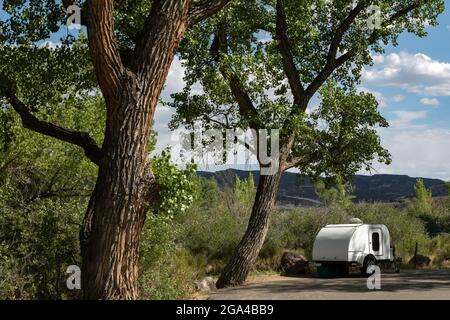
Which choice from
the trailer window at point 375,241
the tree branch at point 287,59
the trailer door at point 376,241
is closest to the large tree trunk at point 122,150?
the tree branch at point 287,59

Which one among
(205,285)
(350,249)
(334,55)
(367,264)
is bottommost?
(205,285)

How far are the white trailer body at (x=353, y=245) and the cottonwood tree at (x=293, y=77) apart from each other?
2.40 metres

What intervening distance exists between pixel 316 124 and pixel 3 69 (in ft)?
44.4

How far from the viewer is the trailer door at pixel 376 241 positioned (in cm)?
2408

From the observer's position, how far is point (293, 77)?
850 inches

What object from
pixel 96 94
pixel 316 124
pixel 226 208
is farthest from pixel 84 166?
pixel 226 208

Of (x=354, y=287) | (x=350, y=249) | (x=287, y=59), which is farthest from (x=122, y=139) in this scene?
(x=350, y=249)

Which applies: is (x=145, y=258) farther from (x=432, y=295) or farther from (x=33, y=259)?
(x=432, y=295)

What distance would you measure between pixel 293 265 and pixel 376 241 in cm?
406

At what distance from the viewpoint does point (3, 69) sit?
42.7ft

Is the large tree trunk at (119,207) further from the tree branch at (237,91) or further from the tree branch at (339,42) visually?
the tree branch at (339,42)

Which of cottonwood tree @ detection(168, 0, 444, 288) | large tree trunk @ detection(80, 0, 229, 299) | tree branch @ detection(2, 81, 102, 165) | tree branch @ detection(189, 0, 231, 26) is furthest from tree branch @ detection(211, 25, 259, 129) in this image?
large tree trunk @ detection(80, 0, 229, 299)

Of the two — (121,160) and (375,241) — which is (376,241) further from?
(121,160)

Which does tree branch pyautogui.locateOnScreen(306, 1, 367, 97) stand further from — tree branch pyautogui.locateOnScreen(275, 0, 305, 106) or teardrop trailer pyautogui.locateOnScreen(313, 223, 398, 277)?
teardrop trailer pyautogui.locateOnScreen(313, 223, 398, 277)
